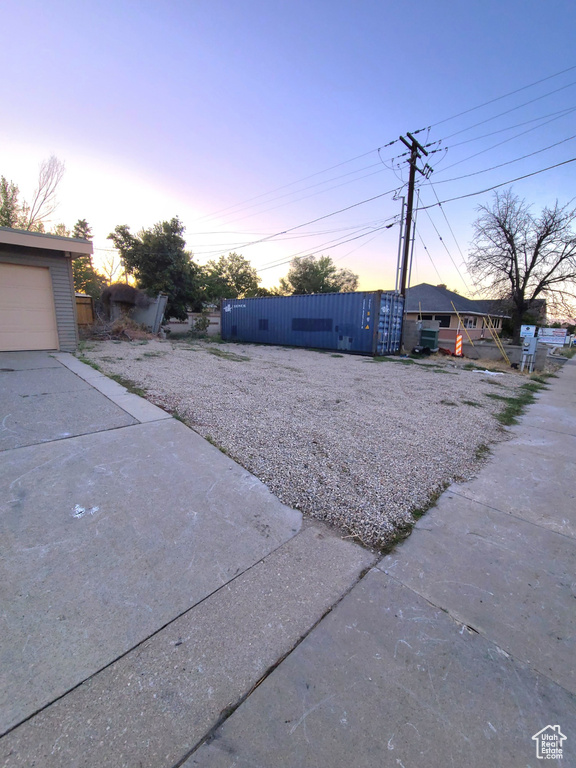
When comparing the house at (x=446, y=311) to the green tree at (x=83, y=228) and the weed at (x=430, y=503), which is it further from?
the green tree at (x=83, y=228)

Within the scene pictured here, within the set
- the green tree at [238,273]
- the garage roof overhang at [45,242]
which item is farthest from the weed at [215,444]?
the green tree at [238,273]

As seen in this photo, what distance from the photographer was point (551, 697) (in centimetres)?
140

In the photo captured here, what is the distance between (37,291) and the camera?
842 centimetres

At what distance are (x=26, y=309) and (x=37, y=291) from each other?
1.77 ft

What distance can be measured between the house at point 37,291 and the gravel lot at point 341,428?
1.59 meters

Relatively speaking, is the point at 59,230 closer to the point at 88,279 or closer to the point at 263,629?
the point at 88,279

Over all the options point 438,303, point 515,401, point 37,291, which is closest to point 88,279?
point 37,291

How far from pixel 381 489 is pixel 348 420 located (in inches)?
74.1

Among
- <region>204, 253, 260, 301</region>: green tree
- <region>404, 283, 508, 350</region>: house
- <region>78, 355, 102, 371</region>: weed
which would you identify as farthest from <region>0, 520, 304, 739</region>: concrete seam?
<region>204, 253, 260, 301</region>: green tree

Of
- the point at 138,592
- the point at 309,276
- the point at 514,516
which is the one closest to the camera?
the point at 138,592

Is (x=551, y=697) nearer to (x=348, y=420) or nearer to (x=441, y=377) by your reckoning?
(x=348, y=420)

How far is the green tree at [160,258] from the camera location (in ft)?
64.1

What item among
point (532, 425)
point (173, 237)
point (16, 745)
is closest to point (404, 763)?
point (16, 745)

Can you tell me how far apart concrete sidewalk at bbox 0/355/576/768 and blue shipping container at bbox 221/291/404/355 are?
36.1ft
